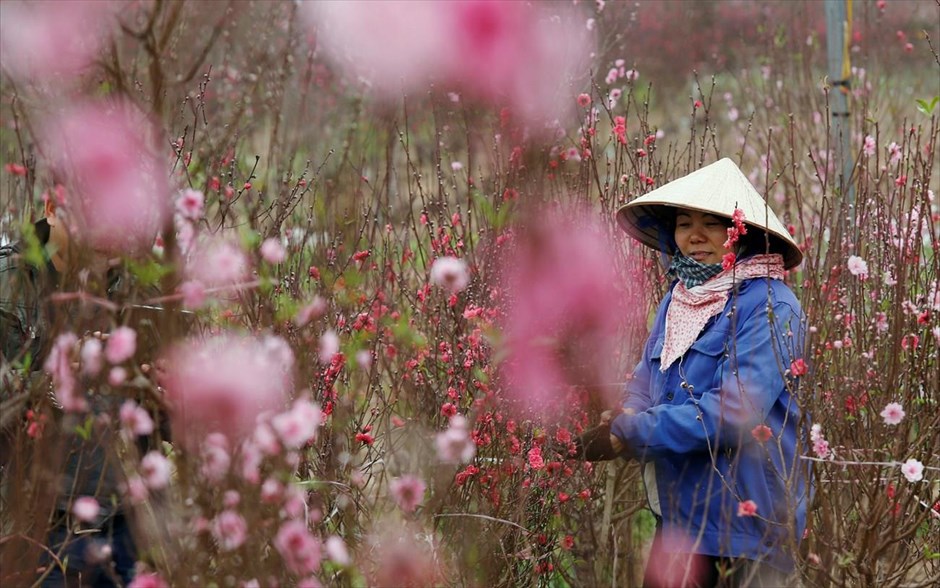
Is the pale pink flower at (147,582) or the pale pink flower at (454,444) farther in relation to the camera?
the pale pink flower at (454,444)

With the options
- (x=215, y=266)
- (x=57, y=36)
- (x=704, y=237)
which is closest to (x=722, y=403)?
(x=704, y=237)

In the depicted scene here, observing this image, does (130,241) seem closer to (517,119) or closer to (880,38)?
(517,119)

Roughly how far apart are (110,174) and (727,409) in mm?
1583

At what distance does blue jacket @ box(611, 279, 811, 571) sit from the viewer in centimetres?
294

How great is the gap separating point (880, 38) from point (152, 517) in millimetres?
6511

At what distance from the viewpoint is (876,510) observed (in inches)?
125

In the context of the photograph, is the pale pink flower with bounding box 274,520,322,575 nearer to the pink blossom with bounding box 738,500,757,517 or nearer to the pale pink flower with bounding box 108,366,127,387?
the pale pink flower with bounding box 108,366,127,387

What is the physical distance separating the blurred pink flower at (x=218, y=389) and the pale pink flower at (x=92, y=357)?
122 mm

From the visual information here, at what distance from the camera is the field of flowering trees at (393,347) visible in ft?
6.93

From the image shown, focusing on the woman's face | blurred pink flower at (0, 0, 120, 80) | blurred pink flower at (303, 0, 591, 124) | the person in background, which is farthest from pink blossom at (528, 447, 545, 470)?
blurred pink flower at (0, 0, 120, 80)

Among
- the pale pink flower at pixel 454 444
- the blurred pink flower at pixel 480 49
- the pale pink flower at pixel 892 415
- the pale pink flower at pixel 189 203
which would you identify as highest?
the blurred pink flower at pixel 480 49

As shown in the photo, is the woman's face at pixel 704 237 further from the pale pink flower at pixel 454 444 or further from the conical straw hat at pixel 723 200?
the pale pink flower at pixel 454 444

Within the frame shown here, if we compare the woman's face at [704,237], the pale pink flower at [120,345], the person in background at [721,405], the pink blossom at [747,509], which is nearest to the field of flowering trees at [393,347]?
the pale pink flower at [120,345]

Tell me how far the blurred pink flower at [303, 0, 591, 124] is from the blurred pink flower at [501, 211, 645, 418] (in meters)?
0.43
